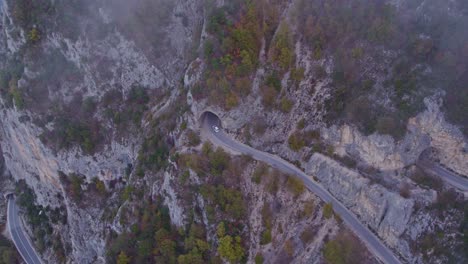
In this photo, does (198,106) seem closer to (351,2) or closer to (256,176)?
(256,176)

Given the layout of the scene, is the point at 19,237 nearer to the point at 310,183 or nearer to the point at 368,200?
the point at 310,183

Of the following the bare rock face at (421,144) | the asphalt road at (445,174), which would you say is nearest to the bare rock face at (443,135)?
the bare rock face at (421,144)

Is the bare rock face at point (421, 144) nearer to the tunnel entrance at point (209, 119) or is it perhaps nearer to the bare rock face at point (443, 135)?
the bare rock face at point (443, 135)

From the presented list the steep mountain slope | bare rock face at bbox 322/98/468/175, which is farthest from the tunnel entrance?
bare rock face at bbox 322/98/468/175

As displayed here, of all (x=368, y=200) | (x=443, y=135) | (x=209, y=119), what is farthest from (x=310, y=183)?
(x=209, y=119)

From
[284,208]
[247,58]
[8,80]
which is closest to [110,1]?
[8,80]

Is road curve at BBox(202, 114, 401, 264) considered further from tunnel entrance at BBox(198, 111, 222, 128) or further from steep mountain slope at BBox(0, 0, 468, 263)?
steep mountain slope at BBox(0, 0, 468, 263)
